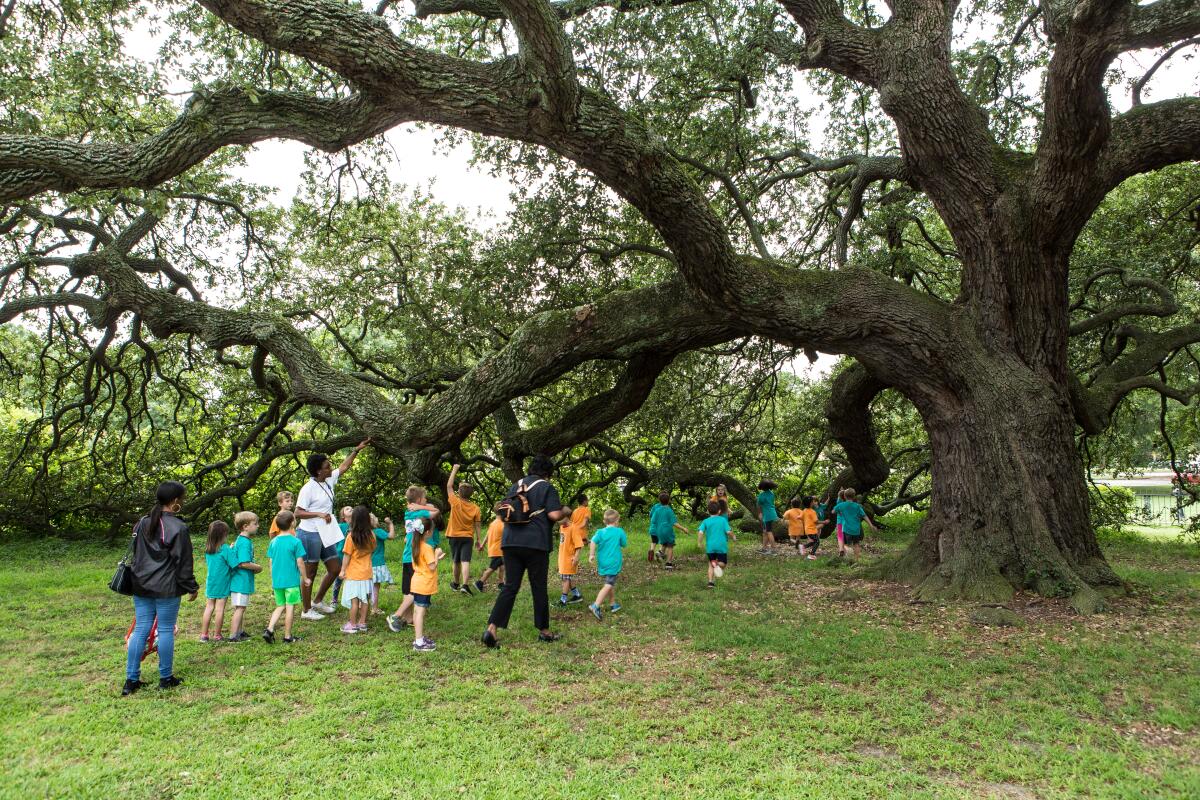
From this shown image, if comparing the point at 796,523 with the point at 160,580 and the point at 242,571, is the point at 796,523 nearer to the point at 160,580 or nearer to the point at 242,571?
the point at 242,571

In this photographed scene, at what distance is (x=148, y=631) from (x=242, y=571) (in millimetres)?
1418

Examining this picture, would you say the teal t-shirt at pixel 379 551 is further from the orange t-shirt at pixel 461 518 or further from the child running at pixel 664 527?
the child running at pixel 664 527

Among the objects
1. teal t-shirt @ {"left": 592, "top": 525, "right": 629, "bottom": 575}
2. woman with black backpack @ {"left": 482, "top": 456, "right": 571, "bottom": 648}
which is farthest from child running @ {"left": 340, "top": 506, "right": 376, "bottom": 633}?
teal t-shirt @ {"left": 592, "top": 525, "right": 629, "bottom": 575}

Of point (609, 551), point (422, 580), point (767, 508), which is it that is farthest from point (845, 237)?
point (422, 580)

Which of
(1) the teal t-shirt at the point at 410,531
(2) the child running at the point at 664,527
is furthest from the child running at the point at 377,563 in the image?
(2) the child running at the point at 664,527

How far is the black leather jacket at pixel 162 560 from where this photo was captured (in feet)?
17.3

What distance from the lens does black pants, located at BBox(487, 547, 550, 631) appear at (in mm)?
6457

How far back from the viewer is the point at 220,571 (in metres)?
6.67

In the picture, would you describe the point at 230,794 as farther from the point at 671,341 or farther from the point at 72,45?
the point at 72,45

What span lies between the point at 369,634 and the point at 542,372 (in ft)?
11.6

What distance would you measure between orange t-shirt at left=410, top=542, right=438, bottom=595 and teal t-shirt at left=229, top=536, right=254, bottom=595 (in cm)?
164

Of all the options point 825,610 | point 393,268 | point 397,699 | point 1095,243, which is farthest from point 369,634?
point 1095,243

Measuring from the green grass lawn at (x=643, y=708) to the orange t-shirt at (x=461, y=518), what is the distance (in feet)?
3.95

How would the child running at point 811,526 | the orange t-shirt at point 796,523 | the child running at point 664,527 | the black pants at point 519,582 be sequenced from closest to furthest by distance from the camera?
the black pants at point 519,582
the child running at point 664,527
the child running at point 811,526
the orange t-shirt at point 796,523
